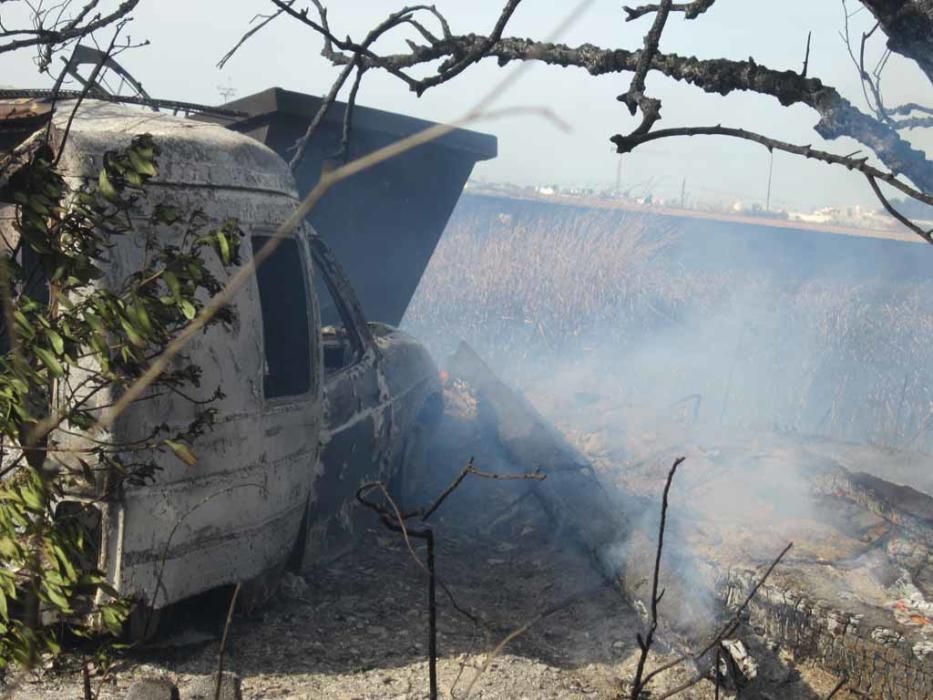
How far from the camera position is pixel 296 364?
4.92 meters

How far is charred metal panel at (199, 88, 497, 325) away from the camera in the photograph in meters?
6.98

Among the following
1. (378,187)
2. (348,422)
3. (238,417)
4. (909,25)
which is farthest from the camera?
(378,187)

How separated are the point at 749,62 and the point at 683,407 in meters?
7.99

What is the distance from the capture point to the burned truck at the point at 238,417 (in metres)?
3.93

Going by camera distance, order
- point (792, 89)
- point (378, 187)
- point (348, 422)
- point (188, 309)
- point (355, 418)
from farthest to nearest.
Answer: point (378, 187)
point (355, 418)
point (348, 422)
point (792, 89)
point (188, 309)

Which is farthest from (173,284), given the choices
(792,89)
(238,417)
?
(792,89)

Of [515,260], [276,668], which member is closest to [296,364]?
[276,668]

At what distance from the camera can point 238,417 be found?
4293mm

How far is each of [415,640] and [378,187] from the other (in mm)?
4188

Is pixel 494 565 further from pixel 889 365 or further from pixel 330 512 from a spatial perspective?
pixel 889 365

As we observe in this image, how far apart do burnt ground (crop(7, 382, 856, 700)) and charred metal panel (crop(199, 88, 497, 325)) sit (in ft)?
9.06

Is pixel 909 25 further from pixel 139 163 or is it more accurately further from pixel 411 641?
pixel 411 641

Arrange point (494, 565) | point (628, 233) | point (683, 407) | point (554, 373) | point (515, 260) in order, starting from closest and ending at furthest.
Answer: point (494, 565) → point (683, 407) → point (554, 373) → point (515, 260) → point (628, 233)

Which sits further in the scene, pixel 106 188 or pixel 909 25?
pixel 909 25
